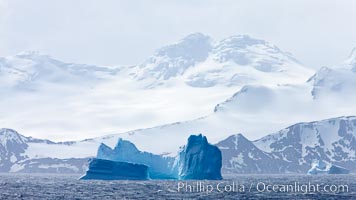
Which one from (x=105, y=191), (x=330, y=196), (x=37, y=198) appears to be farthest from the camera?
(x=105, y=191)

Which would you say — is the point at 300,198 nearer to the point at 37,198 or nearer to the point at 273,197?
the point at 273,197

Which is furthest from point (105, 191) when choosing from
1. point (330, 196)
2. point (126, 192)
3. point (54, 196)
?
point (330, 196)

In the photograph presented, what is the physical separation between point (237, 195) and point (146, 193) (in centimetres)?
2127

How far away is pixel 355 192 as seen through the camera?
646ft

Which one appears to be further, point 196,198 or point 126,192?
point 126,192

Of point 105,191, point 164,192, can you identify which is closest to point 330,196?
point 164,192

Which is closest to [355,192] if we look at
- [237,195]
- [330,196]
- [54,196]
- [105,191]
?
[330,196]

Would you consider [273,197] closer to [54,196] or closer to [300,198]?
[300,198]

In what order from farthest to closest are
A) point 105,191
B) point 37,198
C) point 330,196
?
1. point 105,191
2. point 330,196
3. point 37,198

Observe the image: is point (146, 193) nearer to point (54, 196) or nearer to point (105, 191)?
point (105, 191)

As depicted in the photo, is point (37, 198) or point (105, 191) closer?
point (37, 198)

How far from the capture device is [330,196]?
182375 millimetres

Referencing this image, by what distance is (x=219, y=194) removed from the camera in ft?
621

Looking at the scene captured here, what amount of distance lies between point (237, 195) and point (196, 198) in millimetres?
16140
